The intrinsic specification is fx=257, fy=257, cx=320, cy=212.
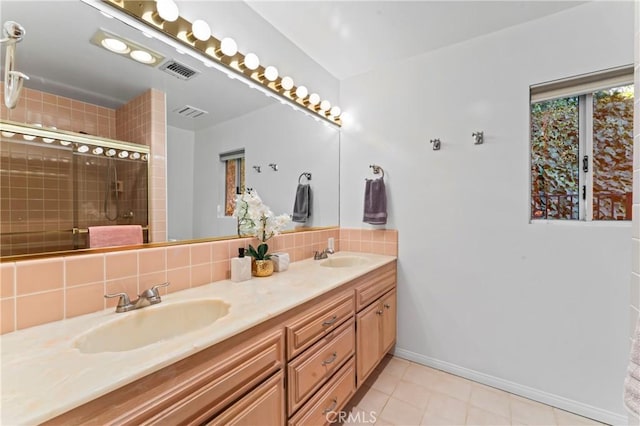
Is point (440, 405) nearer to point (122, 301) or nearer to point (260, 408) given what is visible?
point (260, 408)

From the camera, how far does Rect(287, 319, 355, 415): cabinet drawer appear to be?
1.07m

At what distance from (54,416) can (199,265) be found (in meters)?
0.78

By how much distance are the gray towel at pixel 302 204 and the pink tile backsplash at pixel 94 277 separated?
598mm

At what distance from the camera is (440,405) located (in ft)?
5.25

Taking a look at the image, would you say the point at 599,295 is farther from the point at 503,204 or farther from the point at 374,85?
the point at 374,85

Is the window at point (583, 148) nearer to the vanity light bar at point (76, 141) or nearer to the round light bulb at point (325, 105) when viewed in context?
the round light bulb at point (325, 105)

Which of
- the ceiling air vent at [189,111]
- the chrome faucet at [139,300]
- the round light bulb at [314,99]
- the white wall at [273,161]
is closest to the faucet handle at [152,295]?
the chrome faucet at [139,300]

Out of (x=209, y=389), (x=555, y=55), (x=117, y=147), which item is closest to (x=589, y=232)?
(x=555, y=55)

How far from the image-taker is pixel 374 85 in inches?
87.6

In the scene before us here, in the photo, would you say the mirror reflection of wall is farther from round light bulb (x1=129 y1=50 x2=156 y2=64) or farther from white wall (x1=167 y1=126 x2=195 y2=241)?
round light bulb (x1=129 y1=50 x2=156 y2=64)

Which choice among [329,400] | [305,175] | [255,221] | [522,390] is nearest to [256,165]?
[255,221]

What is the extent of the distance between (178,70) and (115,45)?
0.26m

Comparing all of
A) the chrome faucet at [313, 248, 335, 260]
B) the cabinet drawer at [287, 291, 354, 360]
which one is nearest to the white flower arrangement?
the cabinet drawer at [287, 291, 354, 360]

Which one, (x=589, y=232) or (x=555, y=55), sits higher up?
(x=555, y=55)
